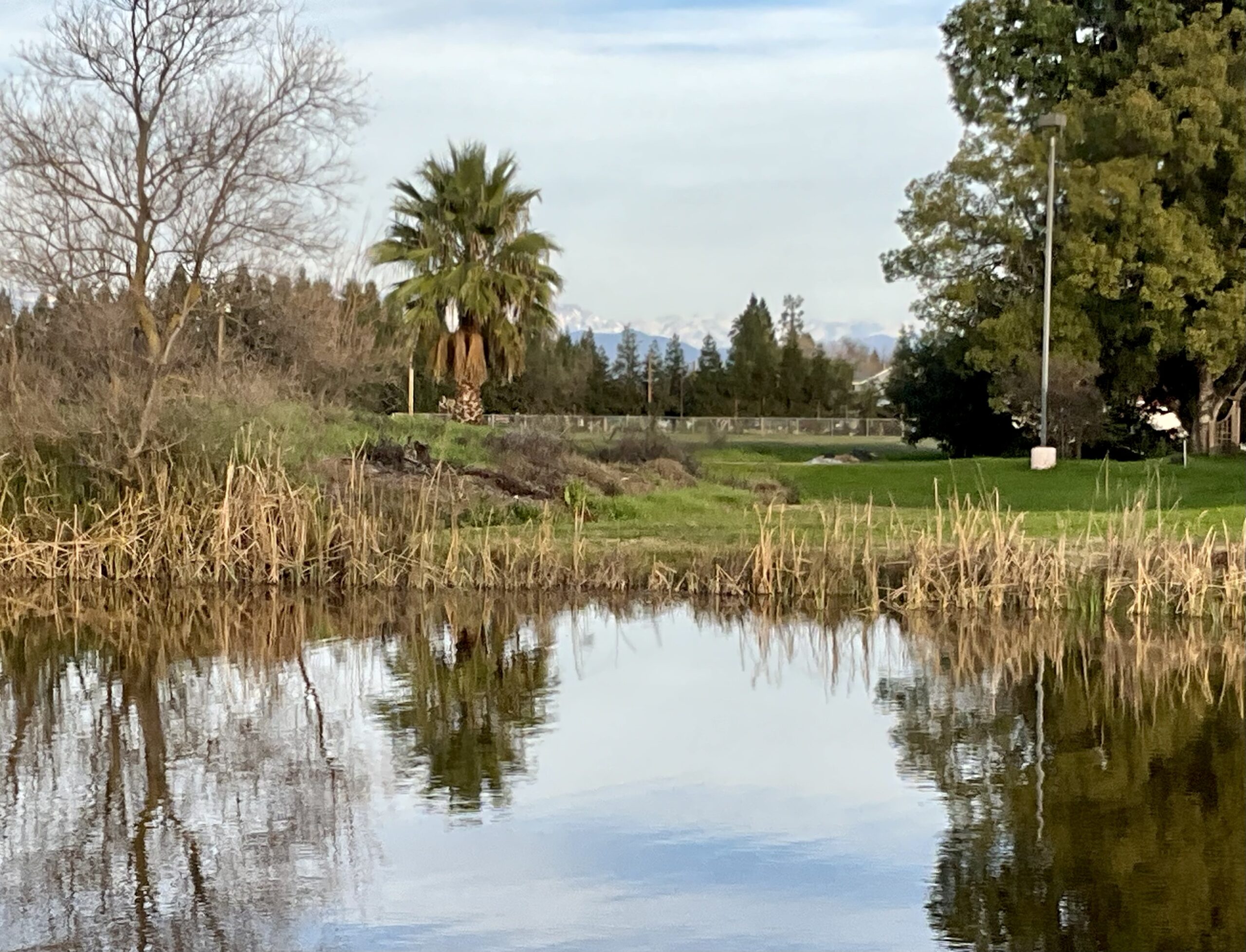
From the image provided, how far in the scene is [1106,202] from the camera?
34.2m

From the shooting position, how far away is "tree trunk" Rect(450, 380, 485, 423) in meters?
39.1

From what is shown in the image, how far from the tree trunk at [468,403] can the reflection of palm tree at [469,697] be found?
76.6 feet

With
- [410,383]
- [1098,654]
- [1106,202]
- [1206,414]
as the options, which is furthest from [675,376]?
[1098,654]

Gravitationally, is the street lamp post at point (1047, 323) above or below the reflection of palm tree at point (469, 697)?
above

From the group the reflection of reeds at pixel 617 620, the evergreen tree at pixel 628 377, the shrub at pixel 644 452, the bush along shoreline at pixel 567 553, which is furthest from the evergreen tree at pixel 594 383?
the reflection of reeds at pixel 617 620

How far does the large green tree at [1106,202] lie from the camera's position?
3394cm

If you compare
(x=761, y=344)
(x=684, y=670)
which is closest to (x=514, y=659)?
(x=684, y=670)

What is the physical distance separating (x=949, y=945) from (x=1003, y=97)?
119ft

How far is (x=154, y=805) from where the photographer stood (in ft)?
27.9

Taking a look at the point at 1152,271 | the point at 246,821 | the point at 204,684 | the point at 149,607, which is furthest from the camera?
the point at 1152,271

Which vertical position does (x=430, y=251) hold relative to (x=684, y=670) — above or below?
above

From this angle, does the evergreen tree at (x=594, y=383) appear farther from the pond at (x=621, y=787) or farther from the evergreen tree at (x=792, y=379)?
the pond at (x=621, y=787)

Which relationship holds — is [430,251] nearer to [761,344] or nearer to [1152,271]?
[1152,271]

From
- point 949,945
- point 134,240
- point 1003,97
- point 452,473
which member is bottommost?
point 949,945
